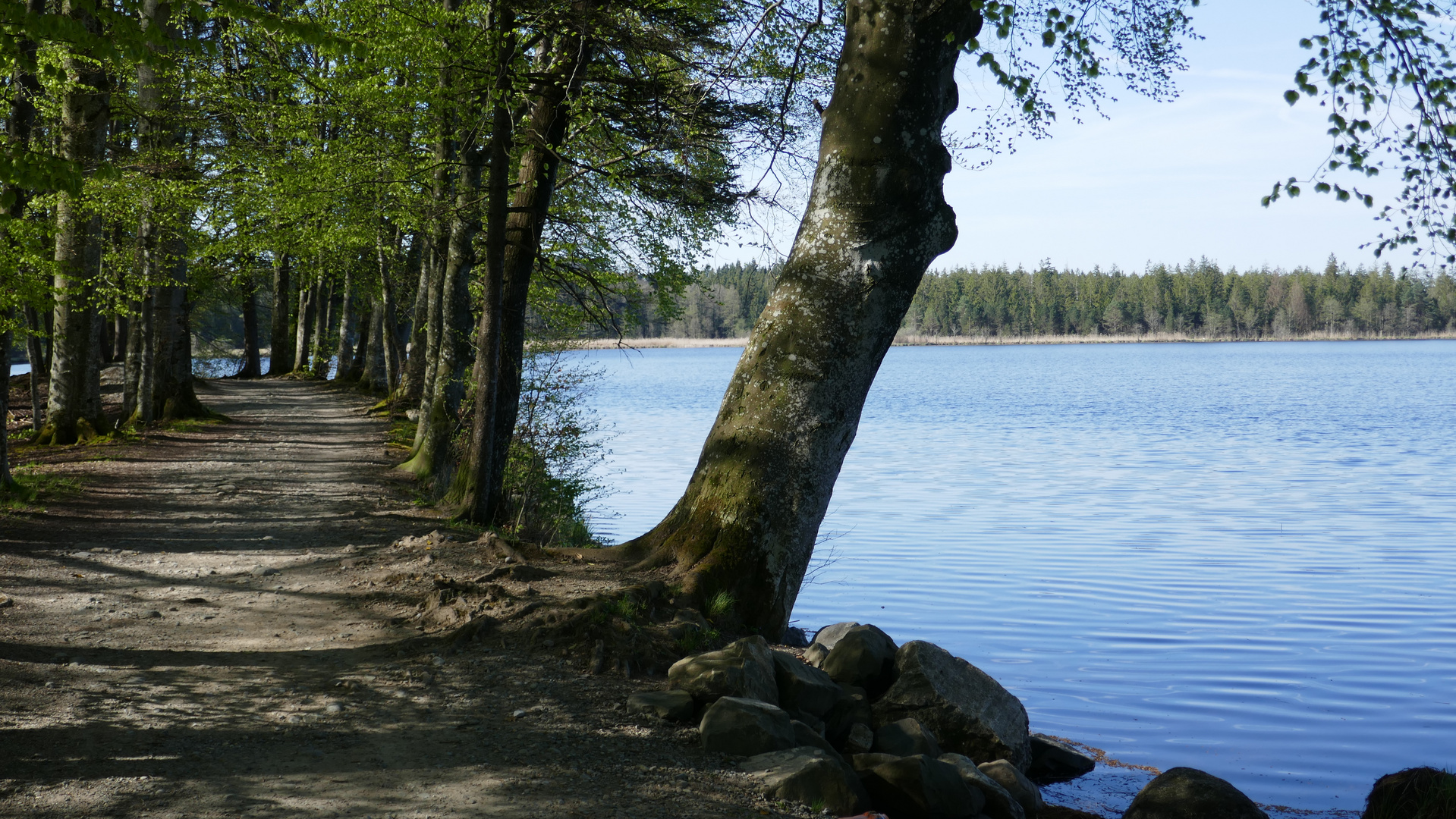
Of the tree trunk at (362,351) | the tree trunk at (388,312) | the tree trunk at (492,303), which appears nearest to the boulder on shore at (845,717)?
the tree trunk at (492,303)

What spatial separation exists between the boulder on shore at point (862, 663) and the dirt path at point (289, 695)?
171cm

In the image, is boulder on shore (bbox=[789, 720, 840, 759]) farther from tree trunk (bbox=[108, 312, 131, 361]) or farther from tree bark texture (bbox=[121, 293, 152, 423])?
tree trunk (bbox=[108, 312, 131, 361])

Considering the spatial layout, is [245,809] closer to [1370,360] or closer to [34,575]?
[34,575]

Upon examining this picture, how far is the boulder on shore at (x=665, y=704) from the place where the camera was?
5.58 m

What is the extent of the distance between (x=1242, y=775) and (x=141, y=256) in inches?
667

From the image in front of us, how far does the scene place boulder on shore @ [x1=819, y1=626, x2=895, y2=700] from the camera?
23.7ft

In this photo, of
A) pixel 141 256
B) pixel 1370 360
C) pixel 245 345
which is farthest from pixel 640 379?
pixel 1370 360

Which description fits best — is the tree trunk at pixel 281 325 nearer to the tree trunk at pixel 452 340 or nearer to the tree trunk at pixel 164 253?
the tree trunk at pixel 164 253

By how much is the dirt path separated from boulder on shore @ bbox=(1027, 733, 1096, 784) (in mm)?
3281

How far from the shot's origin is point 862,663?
7.25 meters

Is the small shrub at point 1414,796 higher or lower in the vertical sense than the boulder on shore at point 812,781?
lower

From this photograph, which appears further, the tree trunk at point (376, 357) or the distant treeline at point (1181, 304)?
the distant treeline at point (1181, 304)

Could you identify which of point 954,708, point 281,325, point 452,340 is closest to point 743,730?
point 954,708

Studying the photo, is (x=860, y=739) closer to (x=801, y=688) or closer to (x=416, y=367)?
(x=801, y=688)
